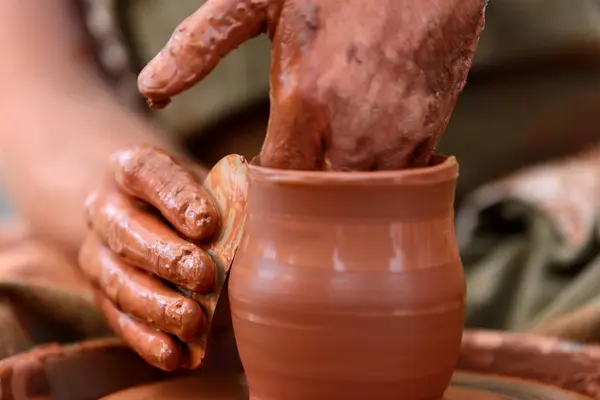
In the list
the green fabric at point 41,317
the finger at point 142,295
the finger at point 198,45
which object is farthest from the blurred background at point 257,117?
the finger at point 198,45

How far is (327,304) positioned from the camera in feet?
2.18

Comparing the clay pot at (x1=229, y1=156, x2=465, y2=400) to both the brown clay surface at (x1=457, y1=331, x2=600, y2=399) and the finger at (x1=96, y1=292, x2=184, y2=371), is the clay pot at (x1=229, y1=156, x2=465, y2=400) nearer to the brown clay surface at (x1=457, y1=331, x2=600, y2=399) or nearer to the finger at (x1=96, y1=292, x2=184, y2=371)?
the finger at (x1=96, y1=292, x2=184, y2=371)

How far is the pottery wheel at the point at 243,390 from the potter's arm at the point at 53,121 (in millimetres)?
835

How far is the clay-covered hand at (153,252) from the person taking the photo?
78 centimetres

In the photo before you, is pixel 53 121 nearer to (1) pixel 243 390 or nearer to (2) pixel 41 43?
(2) pixel 41 43

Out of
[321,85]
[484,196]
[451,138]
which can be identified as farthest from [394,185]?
[451,138]

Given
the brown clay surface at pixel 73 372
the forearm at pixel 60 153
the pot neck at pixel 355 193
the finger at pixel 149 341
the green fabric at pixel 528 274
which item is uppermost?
the pot neck at pixel 355 193

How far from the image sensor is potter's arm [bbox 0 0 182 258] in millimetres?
1725

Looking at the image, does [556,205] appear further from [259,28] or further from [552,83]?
[259,28]

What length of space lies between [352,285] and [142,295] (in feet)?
0.94

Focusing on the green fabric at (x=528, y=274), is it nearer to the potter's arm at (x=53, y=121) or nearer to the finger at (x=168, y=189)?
the finger at (x=168, y=189)

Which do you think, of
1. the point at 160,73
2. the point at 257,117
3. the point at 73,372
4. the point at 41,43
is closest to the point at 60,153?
the point at 41,43

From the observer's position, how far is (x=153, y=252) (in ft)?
2.71

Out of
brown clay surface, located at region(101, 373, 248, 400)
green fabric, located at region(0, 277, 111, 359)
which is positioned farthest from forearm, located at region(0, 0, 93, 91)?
brown clay surface, located at region(101, 373, 248, 400)
